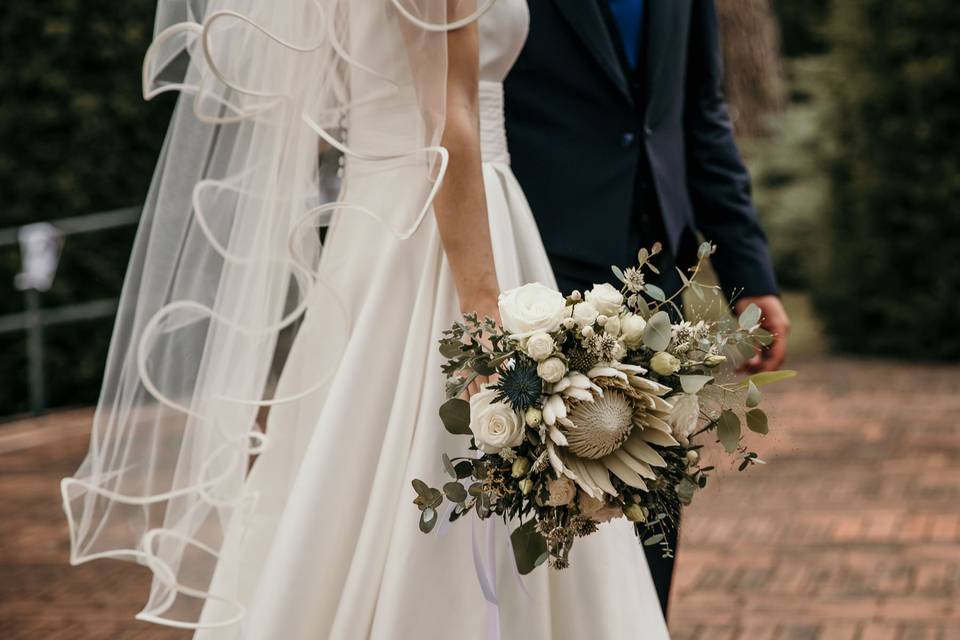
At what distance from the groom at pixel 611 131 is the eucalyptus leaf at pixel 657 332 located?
74 cm

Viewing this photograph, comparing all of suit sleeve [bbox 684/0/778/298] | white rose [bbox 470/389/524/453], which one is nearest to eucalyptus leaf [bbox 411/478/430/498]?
white rose [bbox 470/389/524/453]

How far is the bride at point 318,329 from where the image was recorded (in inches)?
81.4

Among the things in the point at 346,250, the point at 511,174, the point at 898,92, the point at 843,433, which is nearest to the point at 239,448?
the point at 346,250

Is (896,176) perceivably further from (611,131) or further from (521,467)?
(521,467)

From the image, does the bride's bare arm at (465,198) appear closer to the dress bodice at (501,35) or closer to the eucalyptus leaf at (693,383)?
the dress bodice at (501,35)

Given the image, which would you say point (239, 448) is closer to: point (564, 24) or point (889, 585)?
Result: point (564, 24)

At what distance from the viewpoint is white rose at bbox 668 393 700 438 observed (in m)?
1.81

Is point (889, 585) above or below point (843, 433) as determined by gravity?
above

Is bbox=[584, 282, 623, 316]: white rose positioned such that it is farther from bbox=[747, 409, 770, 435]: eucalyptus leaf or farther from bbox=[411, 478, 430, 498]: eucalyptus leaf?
bbox=[411, 478, 430, 498]: eucalyptus leaf

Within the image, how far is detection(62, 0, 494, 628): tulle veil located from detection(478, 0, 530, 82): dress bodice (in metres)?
0.19

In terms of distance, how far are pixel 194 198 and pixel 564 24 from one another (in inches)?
30.2

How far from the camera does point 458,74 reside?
2.10 m

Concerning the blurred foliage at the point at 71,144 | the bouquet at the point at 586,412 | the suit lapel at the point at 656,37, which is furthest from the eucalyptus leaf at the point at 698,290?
the blurred foliage at the point at 71,144

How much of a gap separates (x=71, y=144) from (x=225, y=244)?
24.7ft
